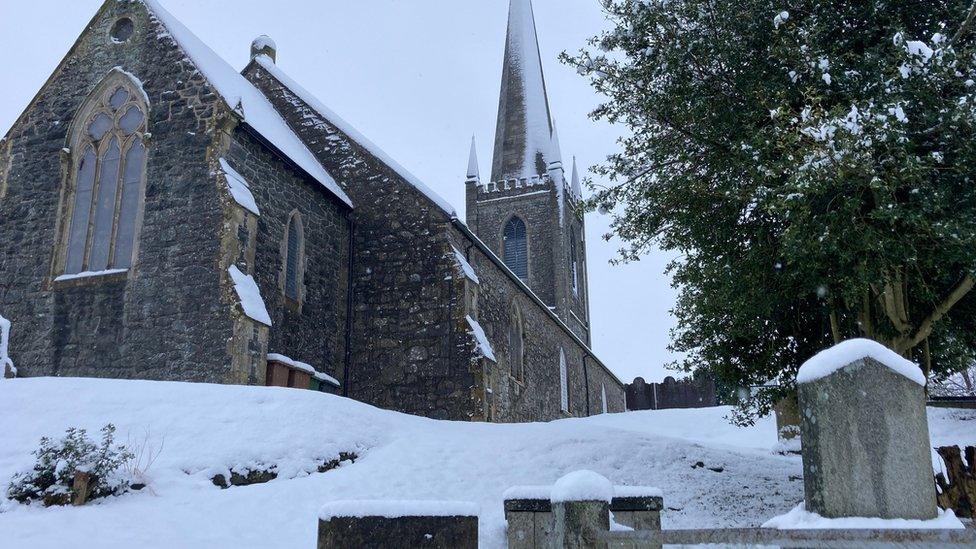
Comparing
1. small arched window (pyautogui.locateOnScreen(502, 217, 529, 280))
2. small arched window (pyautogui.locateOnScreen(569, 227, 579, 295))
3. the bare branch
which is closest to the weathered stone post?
the bare branch

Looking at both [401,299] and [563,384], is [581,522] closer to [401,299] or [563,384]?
[401,299]

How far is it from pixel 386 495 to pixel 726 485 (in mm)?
3955

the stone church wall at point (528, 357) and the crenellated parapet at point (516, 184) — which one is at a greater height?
the crenellated parapet at point (516, 184)

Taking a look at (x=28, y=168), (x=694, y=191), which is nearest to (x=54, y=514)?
(x=694, y=191)

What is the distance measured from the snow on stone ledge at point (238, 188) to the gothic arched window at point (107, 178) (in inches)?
74.7

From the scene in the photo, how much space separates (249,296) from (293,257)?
2946 mm

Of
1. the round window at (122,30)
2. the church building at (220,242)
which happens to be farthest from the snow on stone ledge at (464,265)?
the round window at (122,30)

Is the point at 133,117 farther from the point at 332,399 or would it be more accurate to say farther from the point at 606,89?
the point at 606,89

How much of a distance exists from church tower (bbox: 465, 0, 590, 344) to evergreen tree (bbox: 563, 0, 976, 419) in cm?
2747

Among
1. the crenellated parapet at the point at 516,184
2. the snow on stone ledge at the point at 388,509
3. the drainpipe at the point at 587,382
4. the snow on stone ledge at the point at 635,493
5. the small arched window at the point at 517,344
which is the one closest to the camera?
the snow on stone ledge at the point at 388,509

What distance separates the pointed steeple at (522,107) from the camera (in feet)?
142

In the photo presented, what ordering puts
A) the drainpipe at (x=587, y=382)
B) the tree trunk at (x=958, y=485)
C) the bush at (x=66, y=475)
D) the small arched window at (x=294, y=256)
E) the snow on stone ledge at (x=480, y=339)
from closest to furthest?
1. the tree trunk at (x=958, y=485)
2. the bush at (x=66, y=475)
3. the small arched window at (x=294, y=256)
4. the snow on stone ledge at (x=480, y=339)
5. the drainpipe at (x=587, y=382)

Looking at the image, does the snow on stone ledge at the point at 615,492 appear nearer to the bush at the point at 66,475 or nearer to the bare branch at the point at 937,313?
the bare branch at the point at 937,313

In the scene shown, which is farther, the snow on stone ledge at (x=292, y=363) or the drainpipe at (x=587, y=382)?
the drainpipe at (x=587, y=382)
